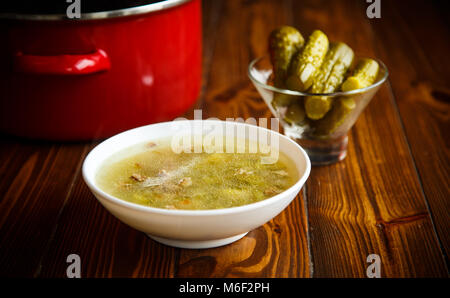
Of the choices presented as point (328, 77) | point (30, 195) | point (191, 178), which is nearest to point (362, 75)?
point (328, 77)

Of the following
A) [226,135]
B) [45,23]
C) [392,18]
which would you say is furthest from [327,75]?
Answer: [392,18]

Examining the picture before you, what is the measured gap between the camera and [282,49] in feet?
3.97

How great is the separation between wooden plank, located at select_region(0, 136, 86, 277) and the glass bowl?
0.43 m

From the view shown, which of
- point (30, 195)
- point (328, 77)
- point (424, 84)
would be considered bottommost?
point (424, 84)

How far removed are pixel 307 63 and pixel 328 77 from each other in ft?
0.17

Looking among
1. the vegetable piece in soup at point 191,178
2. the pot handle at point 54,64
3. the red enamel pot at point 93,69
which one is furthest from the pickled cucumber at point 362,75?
the pot handle at point 54,64

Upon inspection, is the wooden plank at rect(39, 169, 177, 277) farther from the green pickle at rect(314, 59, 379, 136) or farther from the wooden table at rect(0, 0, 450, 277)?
the green pickle at rect(314, 59, 379, 136)

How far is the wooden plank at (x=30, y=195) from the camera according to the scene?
3.04 feet

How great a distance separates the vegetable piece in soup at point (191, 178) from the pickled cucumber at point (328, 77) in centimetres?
17

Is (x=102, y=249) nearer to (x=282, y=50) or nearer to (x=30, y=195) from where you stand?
(x=30, y=195)

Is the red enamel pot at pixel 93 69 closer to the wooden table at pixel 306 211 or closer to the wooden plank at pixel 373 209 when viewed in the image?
the wooden table at pixel 306 211

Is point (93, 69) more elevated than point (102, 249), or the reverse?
point (93, 69)

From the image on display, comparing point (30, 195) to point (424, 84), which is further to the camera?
point (424, 84)

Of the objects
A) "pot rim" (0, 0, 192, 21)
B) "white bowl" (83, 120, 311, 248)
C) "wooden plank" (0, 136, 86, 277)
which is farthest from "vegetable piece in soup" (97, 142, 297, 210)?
"pot rim" (0, 0, 192, 21)
